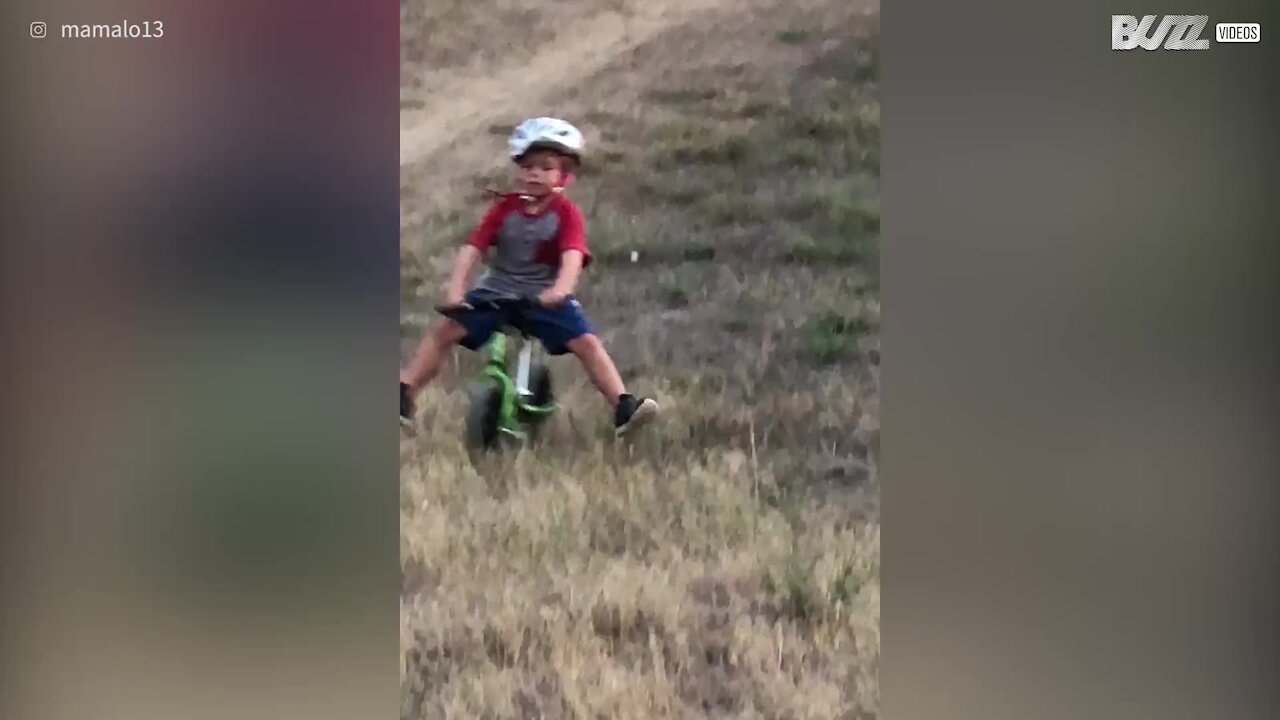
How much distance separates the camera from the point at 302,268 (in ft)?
3.11

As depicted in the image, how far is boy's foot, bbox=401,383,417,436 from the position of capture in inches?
37.2

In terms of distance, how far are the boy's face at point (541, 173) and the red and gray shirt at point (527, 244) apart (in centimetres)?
1

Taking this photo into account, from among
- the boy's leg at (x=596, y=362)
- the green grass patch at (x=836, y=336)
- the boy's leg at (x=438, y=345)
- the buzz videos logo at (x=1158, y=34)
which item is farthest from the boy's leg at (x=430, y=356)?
the buzz videos logo at (x=1158, y=34)

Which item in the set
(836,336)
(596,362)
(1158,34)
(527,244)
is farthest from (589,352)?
(1158,34)

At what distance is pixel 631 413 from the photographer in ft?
3.10

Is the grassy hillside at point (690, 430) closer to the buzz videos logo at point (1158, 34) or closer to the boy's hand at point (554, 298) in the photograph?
the boy's hand at point (554, 298)

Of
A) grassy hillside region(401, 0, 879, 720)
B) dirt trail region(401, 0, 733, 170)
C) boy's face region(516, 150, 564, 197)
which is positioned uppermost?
dirt trail region(401, 0, 733, 170)

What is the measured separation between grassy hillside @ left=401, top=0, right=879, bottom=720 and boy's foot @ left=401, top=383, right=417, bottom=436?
1 cm

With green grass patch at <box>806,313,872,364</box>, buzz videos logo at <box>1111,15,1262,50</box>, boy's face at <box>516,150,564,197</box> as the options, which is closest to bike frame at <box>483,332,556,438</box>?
boy's face at <box>516,150,564,197</box>

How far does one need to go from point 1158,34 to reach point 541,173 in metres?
0.62

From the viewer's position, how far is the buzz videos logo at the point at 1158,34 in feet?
3.06

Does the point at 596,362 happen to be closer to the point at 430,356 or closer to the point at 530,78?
the point at 430,356

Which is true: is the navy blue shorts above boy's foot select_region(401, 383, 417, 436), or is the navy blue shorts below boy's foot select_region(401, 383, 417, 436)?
above

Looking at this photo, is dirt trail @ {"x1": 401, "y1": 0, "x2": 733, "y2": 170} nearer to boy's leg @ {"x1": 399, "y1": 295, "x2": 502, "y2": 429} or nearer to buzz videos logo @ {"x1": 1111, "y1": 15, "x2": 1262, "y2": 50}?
boy's leg @ {"x1": 399, "y1": 295, "x2": 502, "y2": 429}
